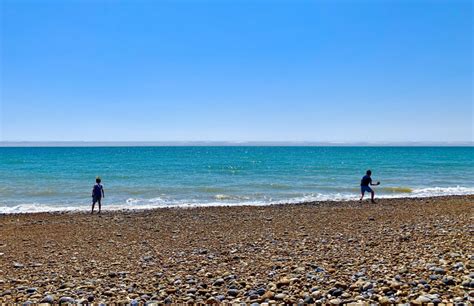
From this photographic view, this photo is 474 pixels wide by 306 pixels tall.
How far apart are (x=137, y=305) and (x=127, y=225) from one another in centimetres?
943

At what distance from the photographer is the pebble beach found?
6.12 m

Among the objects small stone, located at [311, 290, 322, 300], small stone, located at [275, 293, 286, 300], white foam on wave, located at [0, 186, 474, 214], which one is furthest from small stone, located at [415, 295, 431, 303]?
white foam on wave, located at [0, 186, 474, 214]

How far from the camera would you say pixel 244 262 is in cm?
840

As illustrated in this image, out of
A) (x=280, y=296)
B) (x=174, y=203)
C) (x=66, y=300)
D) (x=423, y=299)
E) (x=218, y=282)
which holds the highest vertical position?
(x=423, y=299)

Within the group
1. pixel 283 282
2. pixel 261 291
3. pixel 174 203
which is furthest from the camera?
pixel 174 203

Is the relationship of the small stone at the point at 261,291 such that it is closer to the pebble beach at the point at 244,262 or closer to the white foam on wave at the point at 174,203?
the pebble beach at the point at 244,262

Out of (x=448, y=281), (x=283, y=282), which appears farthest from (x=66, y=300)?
(x=448, y=281)

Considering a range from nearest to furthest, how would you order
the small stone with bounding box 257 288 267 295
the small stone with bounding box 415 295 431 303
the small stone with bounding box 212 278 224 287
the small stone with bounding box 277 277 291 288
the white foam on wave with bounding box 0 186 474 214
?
the small stone with bounding box 415 295 431 303
the small stone with bounding box 257 288 267 295
the small stone with bounding box 277 277 291 288
the small stone with bounding box 212 278 224 287
the white foam on wave with bounding box 0 186 474 214

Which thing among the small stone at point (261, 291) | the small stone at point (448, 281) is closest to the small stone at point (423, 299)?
the small stone at point (448, 281)

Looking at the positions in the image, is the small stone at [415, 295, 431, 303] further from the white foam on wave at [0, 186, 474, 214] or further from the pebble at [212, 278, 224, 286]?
the white foam on wave at [0, 186, 474, 214]

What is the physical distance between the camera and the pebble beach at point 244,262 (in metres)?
6.12

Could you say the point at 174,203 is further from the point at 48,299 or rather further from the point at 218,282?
the point at 48,299

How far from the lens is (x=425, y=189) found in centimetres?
2944

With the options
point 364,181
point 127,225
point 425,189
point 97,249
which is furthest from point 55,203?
point 425,189
